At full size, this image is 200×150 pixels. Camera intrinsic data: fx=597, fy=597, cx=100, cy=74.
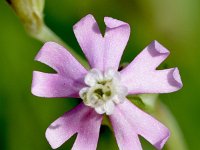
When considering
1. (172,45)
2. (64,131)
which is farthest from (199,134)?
(64,131)

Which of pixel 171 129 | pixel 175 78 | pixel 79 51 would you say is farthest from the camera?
pixel 79 51

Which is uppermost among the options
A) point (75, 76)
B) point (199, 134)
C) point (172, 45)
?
point (75, 76)

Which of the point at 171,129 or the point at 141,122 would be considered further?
the point at 171,129

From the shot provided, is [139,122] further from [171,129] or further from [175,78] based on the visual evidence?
[171,129]

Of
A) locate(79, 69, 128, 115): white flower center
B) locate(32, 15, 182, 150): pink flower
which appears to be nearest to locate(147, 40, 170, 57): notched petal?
locate(32, 15, 182, 150): pink flower

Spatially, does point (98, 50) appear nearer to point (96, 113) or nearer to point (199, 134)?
point (96, 113)

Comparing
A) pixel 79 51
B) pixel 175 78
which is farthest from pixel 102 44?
pixel 79 51

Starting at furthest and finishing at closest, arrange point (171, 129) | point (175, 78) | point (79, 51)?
point (79, 51), point (171, 129), point (175, 78)

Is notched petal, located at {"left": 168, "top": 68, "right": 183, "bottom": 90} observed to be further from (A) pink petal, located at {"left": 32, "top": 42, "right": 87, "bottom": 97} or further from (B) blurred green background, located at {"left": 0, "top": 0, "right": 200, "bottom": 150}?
(B) blurred green background, located at {"left": 0, "top": 0, "right": 200, "bottom": 150}
